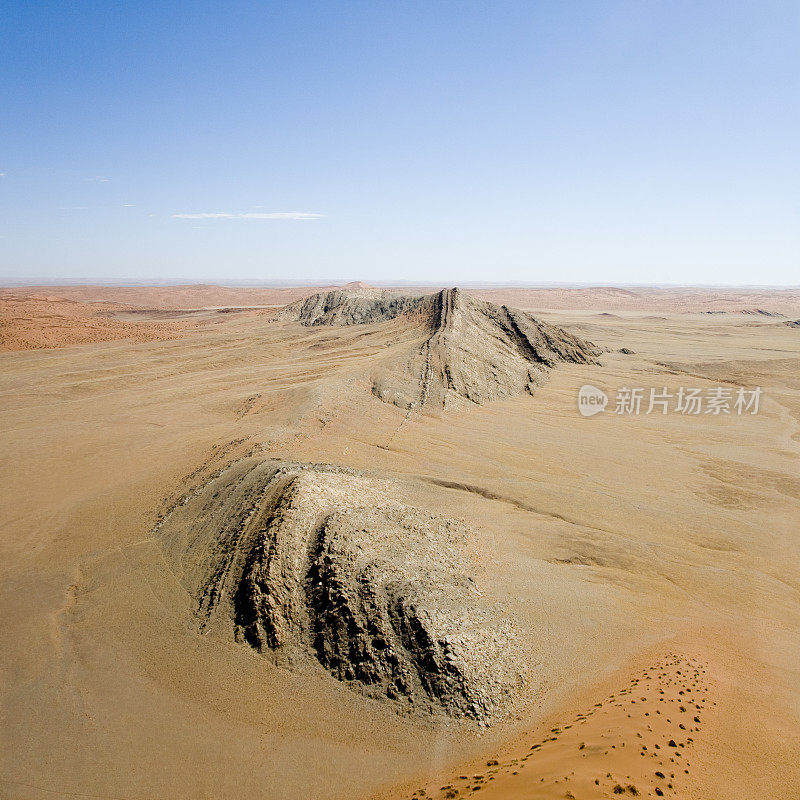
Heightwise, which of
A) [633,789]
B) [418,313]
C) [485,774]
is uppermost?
[418,313]

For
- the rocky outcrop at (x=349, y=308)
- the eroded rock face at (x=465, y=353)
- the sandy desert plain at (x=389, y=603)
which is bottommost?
the sandy desert plain at (x=389, y=603)

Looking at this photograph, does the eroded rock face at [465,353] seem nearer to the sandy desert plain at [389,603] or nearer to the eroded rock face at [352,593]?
the sandy desert plain at [389,603]

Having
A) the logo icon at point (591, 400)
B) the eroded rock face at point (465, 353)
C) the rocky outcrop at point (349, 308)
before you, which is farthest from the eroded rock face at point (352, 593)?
the rocky outcrop at point (349, 308)

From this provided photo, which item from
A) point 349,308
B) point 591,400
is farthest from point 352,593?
point 349,308

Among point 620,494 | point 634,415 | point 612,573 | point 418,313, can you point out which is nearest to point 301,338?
point 418,313

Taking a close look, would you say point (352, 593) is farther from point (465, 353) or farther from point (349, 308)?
point (349, 308)

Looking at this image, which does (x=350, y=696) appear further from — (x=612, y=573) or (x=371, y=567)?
(x=612, y=573)

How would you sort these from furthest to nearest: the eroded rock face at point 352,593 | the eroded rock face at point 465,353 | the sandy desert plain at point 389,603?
the eroded rock face at point 465,353 → the eroded rock face at point 352,593 → the sandy desert plain at point 389,603
